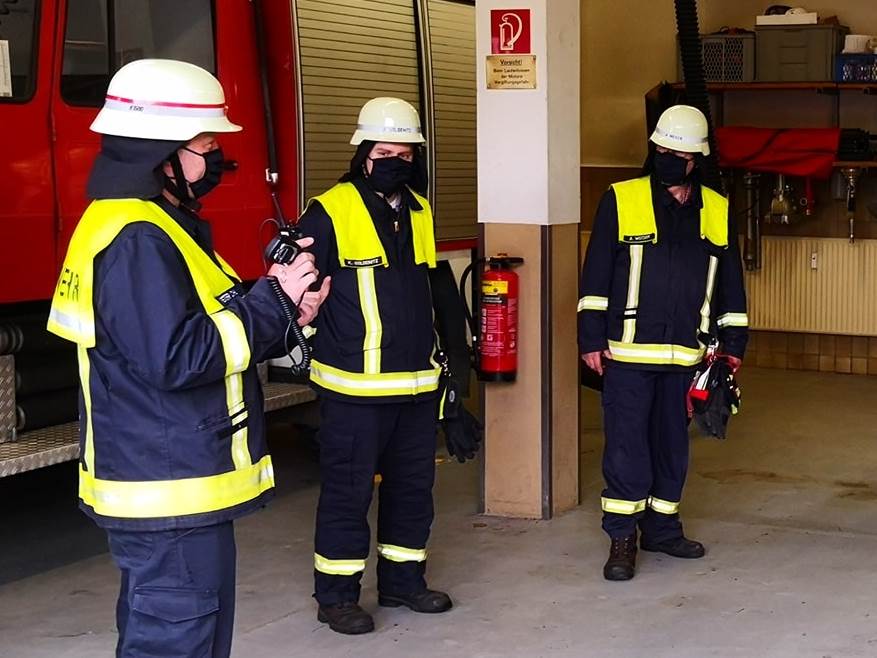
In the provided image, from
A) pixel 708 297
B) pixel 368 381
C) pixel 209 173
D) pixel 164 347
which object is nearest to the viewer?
pixel 164 347

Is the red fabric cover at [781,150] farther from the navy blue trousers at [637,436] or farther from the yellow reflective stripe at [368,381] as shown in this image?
the yellow reflective stripe at [368,381]

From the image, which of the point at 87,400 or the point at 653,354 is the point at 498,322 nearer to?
the point at 653,354

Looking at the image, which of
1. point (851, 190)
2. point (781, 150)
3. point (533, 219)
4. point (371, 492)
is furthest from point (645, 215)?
point (851, 190)

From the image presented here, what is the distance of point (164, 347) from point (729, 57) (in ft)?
27.3

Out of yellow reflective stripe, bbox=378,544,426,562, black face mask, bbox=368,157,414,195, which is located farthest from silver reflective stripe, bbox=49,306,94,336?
yellow reflective stripe, bbox=378,544,426,562

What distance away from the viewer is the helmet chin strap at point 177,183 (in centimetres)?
333

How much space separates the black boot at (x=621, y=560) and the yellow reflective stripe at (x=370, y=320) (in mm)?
1387

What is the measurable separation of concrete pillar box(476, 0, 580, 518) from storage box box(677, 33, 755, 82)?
176 inches

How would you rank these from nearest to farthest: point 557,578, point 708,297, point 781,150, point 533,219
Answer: point 557,578
point 708,297
point 533,219
point 781,150

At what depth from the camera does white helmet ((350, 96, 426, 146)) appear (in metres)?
4.98

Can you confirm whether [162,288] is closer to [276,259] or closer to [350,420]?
[276,259]

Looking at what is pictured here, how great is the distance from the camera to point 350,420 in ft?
16.2

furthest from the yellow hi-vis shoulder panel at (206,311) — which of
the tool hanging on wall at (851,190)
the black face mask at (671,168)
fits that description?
the tool hanging on wall at (851,190)

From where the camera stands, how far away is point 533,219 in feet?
20.9
